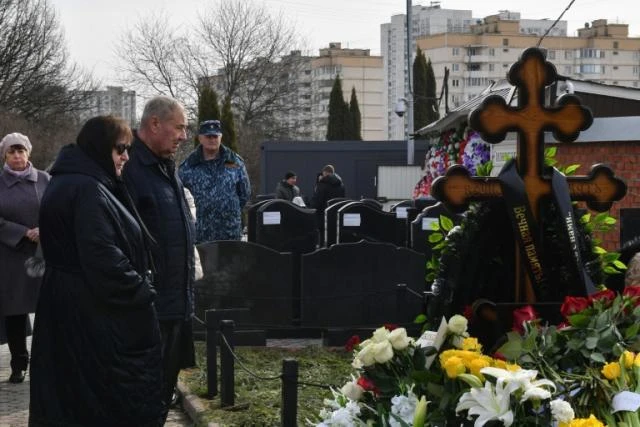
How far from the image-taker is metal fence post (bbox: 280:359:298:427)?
624 cm

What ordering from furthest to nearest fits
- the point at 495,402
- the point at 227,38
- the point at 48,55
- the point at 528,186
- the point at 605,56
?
the point at 605,56
the point at 227,38
the point at 48,55
the point at 528,186
the point at 495,402

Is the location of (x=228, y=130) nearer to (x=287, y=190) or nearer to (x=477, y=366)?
(x=287, y=190)

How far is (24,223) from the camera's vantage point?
9.15 m

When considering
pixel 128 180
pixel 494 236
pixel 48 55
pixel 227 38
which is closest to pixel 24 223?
pixel 128 180

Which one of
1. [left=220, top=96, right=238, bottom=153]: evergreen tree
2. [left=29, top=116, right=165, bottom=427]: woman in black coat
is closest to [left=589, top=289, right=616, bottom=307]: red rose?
[left=29, top=116, right=165, bottom=427]: woman in black coat

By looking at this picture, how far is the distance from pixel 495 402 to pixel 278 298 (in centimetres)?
832

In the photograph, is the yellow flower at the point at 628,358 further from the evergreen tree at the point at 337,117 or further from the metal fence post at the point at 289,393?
the evergreen tree at the point at 337,117

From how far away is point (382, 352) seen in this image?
4094 millimetres

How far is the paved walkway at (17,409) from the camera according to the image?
802cm

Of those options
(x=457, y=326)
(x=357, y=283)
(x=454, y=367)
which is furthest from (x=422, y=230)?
(x=454, y=367)

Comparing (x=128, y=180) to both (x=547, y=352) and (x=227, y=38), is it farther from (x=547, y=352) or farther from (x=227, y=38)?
(x=227, y=38)

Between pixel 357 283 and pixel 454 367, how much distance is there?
8366 mm

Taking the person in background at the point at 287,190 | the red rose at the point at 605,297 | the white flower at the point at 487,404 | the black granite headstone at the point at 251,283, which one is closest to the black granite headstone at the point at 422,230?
the black granite headstone at the point at 251,283

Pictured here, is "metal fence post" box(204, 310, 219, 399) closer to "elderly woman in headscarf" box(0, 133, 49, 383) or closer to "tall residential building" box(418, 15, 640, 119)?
"elderly woman in headscarf" box(0, 133, 49, 383)
